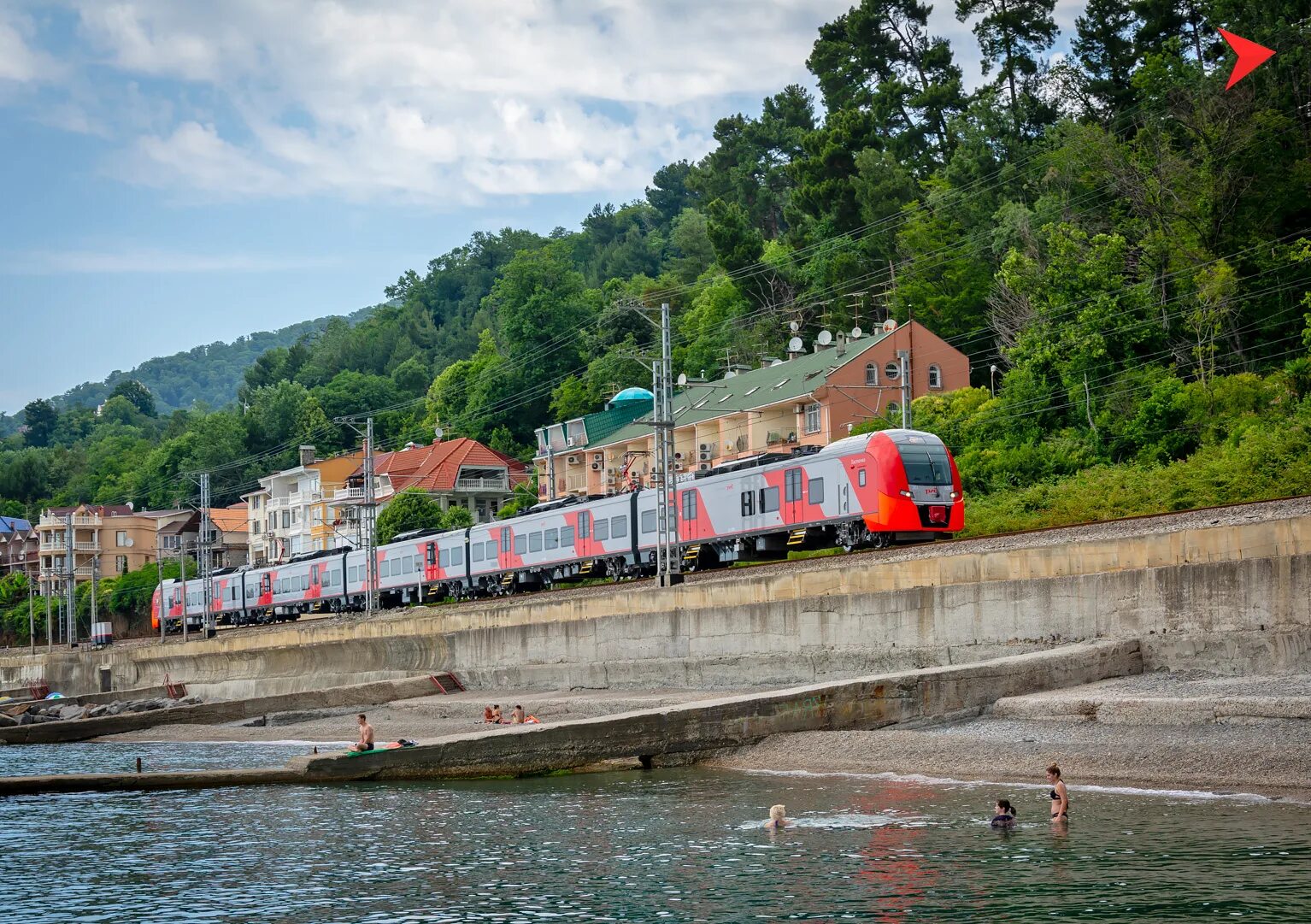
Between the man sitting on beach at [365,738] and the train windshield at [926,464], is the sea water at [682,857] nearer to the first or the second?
the man sitting on beach at [365,738]

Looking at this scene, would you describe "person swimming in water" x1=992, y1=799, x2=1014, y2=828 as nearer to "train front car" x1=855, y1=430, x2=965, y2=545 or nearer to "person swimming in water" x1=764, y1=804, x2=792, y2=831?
"person swimming in water" x1=764, y1=804, x2=792, y2=831

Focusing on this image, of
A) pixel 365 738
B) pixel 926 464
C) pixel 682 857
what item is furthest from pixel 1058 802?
pixel 926 464

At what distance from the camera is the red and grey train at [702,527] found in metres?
34.0

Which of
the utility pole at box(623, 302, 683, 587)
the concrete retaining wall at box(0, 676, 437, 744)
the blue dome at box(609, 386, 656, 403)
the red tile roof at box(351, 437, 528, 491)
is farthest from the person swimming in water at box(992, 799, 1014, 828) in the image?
the red tile roof at box(351, 437, 528, 491)

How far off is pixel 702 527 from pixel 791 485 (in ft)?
15.5

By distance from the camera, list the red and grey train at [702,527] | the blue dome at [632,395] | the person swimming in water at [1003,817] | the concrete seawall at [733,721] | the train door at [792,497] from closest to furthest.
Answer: the person swimming in water at [1003,817] → the concrete seawall at [733,721] → the red and grey train at [702,527] → the train door at [792,497] → the blue dome at [632,395]

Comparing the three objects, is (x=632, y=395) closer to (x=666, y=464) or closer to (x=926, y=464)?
(x=666, y=464)

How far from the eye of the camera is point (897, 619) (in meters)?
24.8

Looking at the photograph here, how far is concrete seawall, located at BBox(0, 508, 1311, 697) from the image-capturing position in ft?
64.3

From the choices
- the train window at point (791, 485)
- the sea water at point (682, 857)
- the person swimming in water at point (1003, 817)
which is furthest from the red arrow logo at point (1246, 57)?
the person swimming in water at point (1003, 817)

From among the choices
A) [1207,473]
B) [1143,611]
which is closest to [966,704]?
[1143,611]

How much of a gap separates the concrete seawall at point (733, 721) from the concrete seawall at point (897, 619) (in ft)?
3.26

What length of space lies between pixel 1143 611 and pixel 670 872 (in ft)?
29.7

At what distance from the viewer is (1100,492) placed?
1572 inches
